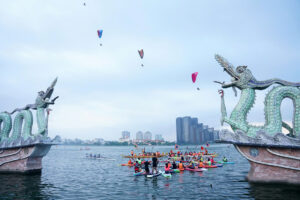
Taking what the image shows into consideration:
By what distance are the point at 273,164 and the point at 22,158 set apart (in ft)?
97.0

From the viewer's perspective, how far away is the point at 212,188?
22312 mm

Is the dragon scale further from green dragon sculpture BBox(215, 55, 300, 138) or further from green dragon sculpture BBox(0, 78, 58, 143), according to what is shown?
green dragon sculpture BBox(0, 78, 58, 143)

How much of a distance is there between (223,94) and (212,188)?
9730 millimetres

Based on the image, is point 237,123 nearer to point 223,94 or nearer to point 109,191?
point 223,94

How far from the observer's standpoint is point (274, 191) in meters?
19.0

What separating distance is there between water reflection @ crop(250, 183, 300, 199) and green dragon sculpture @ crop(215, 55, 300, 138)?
15.0 ft

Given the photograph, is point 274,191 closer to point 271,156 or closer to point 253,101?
point 271,156

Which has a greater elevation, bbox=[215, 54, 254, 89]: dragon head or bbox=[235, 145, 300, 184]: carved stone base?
bbox=[215, 54, 254, 89]: dragon head

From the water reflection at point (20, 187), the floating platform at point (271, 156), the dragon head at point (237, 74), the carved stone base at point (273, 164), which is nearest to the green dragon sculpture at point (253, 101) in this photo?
the dragon head at point (237, 74)

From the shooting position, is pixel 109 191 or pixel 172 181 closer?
pixel 109 191

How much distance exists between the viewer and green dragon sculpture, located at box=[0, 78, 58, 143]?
30.5 meters

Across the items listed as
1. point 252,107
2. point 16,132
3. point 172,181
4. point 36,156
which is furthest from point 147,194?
point 16,132

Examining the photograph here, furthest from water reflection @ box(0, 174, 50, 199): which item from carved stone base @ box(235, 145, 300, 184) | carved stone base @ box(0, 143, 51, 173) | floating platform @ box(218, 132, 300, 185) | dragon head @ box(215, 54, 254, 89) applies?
dragon head @ box(215, 54, 254, 89)

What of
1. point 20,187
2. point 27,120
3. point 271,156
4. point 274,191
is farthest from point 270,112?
point 27,120
